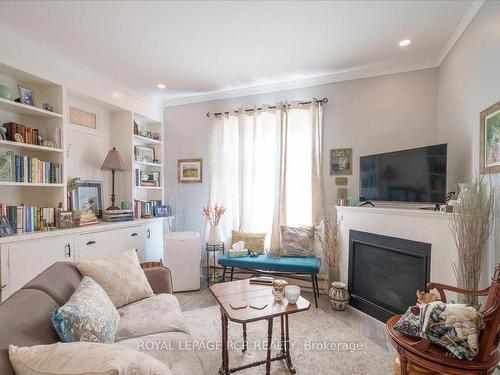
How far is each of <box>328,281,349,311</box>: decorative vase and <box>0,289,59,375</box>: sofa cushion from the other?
2471 millimetres

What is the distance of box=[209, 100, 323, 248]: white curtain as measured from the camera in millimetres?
3320

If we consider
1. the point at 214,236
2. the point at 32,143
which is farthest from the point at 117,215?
the point at 214,236

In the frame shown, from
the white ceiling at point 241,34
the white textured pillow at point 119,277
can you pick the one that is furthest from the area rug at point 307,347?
the white ceiling at point 241,34

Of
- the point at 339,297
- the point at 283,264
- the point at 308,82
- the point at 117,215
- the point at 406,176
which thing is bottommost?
the point at 339,297

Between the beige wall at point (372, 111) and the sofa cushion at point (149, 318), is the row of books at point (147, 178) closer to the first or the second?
the beige wall at point (372, 111)

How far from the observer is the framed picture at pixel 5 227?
2.10m

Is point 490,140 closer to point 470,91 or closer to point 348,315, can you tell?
point 470,91

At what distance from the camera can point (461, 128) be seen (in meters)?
2.29

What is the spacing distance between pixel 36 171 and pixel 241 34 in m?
2.39

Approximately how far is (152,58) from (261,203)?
7.22ft

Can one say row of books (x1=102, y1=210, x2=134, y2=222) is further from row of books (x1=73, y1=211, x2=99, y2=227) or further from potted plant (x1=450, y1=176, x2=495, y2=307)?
potted plant (x1=450, y1=176, x2=495, y2=307)

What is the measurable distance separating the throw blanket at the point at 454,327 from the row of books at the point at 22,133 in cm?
348

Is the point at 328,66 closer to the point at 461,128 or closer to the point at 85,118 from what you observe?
the point at 461,128

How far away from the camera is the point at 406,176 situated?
2.48m
